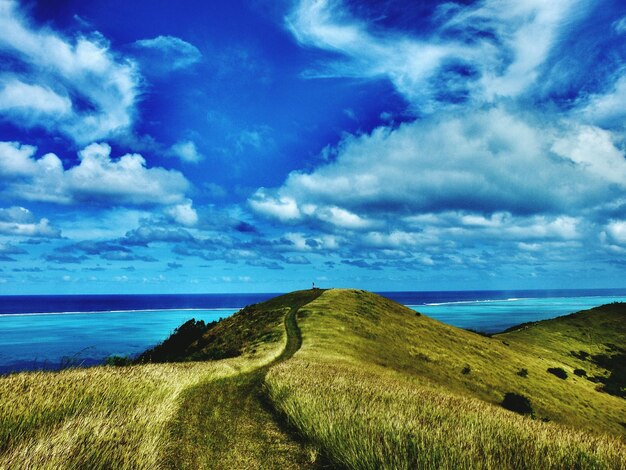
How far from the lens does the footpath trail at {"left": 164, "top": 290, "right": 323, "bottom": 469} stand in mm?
8992

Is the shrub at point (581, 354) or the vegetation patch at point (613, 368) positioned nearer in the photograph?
the vegetation patch at point (613, 368)

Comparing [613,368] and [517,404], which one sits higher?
[517,404]

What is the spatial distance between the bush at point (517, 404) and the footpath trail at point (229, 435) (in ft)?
123

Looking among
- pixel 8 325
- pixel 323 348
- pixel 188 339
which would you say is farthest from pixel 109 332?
pixel 323 348

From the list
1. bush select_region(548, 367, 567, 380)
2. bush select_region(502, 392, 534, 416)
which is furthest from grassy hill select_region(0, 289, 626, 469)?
bush select_region(548, 367, 567, 380)

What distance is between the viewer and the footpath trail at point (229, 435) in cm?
899

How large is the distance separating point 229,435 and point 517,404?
43.6 meters

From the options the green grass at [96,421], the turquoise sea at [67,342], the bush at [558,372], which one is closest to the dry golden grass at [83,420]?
the green grass at [96,421]

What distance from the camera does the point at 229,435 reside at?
11.1m

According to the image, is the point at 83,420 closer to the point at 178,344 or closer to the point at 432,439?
the point at 432,439

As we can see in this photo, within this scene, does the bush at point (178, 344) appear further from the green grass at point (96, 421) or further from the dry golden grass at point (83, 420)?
the dry golden grass at point (83, 420)

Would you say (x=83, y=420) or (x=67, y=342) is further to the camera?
(x=67, y=342)

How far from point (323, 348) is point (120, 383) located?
97.9ft

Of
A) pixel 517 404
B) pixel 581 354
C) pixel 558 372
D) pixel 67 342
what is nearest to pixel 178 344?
pixel 517 404
